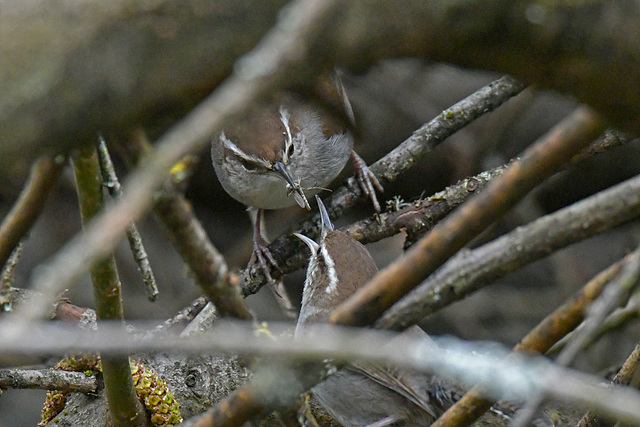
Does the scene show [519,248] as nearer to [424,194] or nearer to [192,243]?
[192,243]

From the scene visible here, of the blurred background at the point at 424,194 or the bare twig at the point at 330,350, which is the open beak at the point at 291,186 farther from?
the bare twig at the point at 330,350

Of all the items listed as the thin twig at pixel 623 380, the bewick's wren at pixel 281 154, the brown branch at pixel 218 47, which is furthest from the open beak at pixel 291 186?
the brown branch at pixel 218 47

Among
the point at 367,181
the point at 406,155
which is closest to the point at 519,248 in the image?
the point at 406,155

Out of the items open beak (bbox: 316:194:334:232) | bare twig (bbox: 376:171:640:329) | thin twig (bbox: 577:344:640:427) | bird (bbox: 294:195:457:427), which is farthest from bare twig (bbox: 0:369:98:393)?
thin twig (bbox: 577:344:640:427)

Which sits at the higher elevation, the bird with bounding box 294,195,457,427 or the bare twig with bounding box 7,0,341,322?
the bare twig with bounding box 7,0,341,322

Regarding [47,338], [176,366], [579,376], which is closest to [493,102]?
[176,366]

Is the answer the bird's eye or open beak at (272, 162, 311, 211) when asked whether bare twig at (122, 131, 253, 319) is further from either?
the bird's eye
